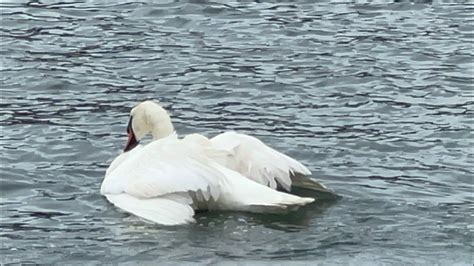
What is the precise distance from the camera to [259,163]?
1004cm

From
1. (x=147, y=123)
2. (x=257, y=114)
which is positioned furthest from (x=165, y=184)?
(x=257, y=114)

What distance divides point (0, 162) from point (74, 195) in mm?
1073

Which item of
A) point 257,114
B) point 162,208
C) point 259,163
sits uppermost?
point 259,163

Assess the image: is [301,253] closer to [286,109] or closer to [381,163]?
[381,163]

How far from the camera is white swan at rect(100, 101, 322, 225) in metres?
9.56

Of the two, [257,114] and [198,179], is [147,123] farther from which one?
[198,179]

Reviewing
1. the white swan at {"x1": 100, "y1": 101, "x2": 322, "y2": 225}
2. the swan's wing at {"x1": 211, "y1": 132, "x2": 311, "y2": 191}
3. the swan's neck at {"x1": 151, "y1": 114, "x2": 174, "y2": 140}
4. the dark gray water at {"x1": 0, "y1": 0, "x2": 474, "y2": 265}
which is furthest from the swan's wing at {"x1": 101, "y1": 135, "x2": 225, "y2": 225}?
the swan's neck at {"x1": 151, "y1": 114, "x2": 174, "y2": 140}

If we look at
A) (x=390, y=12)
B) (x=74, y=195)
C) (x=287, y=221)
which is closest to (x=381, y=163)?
(x=287, y=221)

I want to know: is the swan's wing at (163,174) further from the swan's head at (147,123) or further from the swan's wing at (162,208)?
the swan's head at (147,123)

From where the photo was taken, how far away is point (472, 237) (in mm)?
9062

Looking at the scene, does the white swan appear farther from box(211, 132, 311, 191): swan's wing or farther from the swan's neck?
the swan's neck

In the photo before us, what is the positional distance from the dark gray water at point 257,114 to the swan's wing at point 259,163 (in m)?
0.31

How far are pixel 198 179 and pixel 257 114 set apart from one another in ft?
9.61

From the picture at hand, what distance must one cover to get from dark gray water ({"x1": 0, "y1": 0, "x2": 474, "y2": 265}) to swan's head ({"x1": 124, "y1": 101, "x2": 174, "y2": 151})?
0.28 metres
